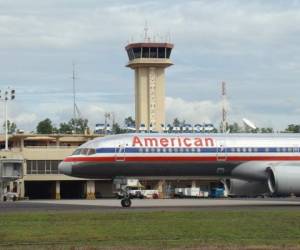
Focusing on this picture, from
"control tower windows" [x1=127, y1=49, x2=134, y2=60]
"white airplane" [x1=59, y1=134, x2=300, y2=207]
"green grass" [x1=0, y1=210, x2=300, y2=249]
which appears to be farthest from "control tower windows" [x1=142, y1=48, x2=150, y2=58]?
"green grass" [x1=0, y1=210, x2=300, y2=249]

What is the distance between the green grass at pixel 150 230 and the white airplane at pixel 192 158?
12.4 m

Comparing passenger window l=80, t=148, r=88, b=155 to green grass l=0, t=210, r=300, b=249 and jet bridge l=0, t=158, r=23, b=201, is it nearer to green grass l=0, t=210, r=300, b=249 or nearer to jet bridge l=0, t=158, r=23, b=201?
green grass l=0, t=210, r=300, b=249

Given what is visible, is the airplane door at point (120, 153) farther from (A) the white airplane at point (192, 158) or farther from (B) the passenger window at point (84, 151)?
(B) the passenger window at point (84, 151)

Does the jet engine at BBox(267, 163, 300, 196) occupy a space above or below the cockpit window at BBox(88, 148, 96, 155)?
below

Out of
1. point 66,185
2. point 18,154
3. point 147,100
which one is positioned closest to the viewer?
point 18,154

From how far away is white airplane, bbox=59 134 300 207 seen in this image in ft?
176

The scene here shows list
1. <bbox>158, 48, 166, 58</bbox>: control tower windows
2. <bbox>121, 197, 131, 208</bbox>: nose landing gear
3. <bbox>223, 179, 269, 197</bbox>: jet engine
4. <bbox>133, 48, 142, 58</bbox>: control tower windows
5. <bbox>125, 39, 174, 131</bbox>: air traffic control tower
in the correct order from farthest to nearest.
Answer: <bbox>158, 48, 166, 58</bbox>: control tower windows < <bbox>133, 48, 142, 58</bbox>: control tower windows < <bbox>125, 39, 174, 131</bbox>: air traffic control tower < <bbox>223, 179, 269, 197</bbox>: jet engine < <bbox>121, 197, 131, 208</bbox>: nose landing gear

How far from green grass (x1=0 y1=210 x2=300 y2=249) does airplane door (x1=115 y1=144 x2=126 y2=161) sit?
12.2m

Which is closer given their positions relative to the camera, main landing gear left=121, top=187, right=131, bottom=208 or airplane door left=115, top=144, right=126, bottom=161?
main landing gear left=121, top=187, right=131, bottom=208

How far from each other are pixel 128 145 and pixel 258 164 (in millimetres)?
8461

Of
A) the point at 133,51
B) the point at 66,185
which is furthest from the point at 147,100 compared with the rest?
the point at 66,185

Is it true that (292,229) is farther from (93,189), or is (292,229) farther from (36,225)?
(93,189)

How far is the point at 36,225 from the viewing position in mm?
34094

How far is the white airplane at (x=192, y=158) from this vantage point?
53781mm
